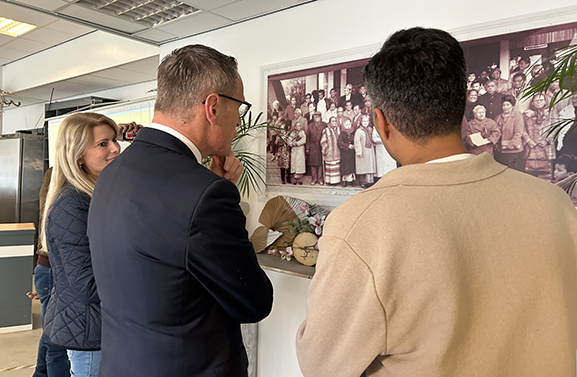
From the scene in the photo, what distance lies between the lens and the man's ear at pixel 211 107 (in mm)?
1230

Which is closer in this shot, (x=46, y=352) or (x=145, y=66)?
(x=46, y=352)

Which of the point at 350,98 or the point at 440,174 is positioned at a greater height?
the point at 350,98

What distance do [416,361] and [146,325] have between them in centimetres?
69

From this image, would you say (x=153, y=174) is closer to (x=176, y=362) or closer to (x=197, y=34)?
(x=176, y=362)

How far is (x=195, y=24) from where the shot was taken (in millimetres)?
3297

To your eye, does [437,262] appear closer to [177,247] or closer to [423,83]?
[423,83]

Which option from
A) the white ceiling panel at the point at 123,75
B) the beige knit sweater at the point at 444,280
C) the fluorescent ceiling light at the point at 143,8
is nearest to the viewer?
the beige knit sweater at the point at 444,280

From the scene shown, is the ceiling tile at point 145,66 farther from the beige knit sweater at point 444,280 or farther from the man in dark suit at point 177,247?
the beige knit sweater at point 444,280

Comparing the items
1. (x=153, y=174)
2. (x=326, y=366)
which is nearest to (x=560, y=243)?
(x=326, y=366)

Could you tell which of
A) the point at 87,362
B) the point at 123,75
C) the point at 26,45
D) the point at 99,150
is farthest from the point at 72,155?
the point at 26,45

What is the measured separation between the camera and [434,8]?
2330mm

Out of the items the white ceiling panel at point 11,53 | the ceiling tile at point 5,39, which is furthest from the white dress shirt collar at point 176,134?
the white ceiling panel at point 11,53

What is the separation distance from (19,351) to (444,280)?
444cm

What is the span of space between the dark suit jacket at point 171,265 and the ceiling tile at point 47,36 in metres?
5.18
